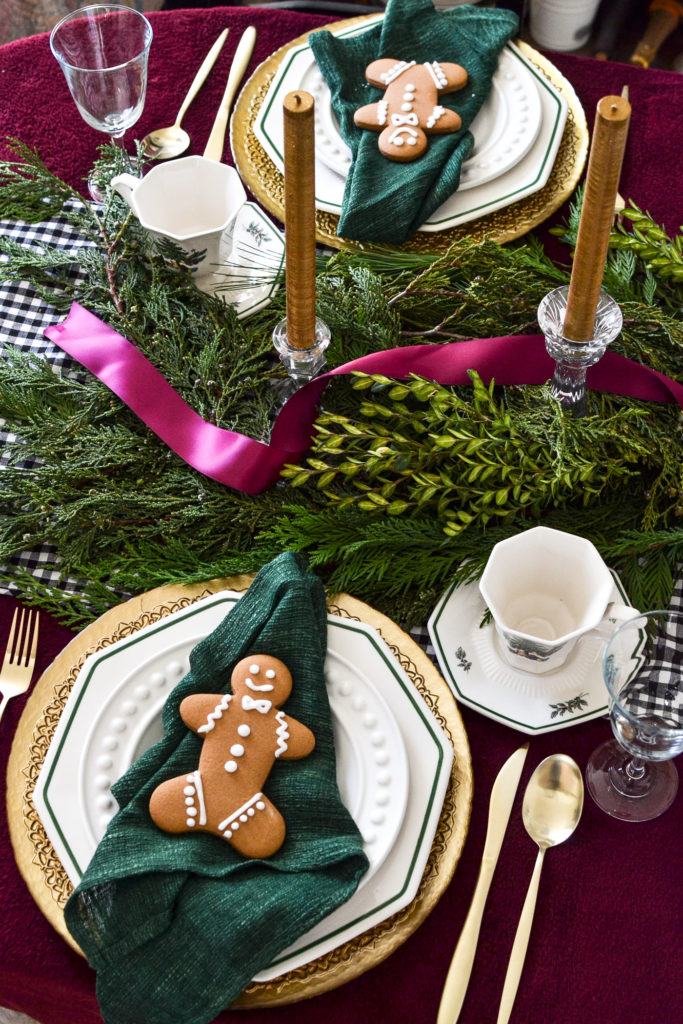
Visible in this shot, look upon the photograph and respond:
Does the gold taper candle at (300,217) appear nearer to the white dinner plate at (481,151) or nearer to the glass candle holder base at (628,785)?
the white dinner plate at (481,151)

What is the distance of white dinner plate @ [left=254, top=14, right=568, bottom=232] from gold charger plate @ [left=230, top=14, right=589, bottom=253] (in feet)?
0.04

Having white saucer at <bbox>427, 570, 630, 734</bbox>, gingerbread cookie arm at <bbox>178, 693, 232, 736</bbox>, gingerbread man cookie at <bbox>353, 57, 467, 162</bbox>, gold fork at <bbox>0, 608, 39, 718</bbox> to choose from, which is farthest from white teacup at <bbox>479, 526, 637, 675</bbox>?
gingerbread man cookie at <bbox>353, 57, 467, 162</bbox>

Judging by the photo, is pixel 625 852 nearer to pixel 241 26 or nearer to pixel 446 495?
pixel 446 495

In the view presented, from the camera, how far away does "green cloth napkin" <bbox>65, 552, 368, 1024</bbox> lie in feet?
2.28

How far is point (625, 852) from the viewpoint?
0.80m

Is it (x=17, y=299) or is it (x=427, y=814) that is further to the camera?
(x=17, y=299)

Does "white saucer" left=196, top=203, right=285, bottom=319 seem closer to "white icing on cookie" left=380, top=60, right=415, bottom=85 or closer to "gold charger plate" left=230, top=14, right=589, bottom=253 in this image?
"gold charger plate" left=230, top=14, right=589, bottom=253

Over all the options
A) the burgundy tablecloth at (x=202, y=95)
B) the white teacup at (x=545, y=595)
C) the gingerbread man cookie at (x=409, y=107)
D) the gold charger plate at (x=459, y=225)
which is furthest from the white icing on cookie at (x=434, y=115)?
the white teacup at (x=545, y=595)

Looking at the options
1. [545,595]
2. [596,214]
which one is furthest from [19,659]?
[596,214]

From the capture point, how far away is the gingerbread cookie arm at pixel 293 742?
78 cm

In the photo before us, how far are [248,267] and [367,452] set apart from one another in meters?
0.33

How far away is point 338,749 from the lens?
0.82m

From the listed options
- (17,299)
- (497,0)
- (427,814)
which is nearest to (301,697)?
(427,814)

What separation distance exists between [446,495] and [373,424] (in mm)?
101
